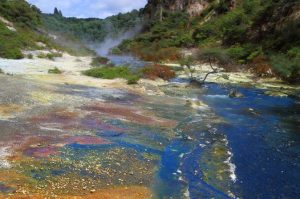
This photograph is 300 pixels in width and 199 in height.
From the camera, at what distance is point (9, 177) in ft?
53.1

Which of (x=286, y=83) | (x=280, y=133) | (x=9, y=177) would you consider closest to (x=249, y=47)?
(x=286, y=83)

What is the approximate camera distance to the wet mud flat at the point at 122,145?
16641mm

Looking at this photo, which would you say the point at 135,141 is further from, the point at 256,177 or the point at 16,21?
the point at 16,21

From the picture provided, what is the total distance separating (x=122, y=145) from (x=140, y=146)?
925 millimetres

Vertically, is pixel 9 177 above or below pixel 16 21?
below

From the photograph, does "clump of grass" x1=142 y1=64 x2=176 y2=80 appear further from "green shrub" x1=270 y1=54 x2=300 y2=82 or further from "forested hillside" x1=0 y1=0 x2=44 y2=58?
"forested hillside" x1=0 y1=0 x2=44 y2=58

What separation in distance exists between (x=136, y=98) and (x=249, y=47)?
1512 inches

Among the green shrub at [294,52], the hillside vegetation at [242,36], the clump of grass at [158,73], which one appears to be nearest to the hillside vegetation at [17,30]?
the clump of grass at [158,73]

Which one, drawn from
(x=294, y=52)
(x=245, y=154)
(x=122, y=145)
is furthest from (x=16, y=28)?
(x=245, y=154)

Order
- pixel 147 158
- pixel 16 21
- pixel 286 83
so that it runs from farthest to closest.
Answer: pixel 16 21
pixel 286 83
pixel 147 158

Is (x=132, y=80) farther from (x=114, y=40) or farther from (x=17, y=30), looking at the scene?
(x=114, y=40)

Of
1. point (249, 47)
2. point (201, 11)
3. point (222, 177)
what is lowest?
point (222, 177)

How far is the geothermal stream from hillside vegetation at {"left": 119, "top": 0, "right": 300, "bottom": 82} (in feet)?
68.5

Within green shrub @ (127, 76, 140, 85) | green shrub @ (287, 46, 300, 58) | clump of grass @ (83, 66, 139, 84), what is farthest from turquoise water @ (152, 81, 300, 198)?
green shrub @ (287, 46, 300, 58)
